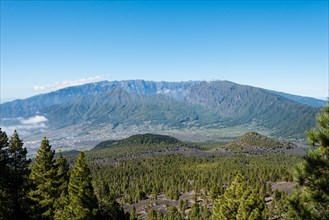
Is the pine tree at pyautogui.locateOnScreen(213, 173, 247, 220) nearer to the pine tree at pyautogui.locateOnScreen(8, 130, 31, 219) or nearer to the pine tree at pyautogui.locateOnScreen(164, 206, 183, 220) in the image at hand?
the pine tree at pyautogui.locateOnScreen(8, 130, 31, 219)

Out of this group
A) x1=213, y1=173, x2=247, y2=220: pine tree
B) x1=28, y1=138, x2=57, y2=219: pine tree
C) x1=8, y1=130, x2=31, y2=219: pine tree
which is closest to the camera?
x1=213, y1=173, x2=247, y2=220: pine tree

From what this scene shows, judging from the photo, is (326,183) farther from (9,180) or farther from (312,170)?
(9,180)

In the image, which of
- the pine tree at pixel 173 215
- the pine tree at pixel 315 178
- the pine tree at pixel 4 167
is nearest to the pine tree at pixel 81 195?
the pine tree at pixel 4 167

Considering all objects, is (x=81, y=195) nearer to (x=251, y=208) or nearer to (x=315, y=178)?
(x=251, y=208)

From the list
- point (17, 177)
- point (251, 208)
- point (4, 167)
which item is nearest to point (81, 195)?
point (4, 167)

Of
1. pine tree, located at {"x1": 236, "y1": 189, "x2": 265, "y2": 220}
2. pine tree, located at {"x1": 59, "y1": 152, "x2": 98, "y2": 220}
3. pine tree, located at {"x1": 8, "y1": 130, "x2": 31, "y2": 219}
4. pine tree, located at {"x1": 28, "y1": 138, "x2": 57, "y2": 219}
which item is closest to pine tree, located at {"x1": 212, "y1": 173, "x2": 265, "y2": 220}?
pine tree, located at {"x1": 236, "y1": 189, "x2": 265, "y2": 220}
